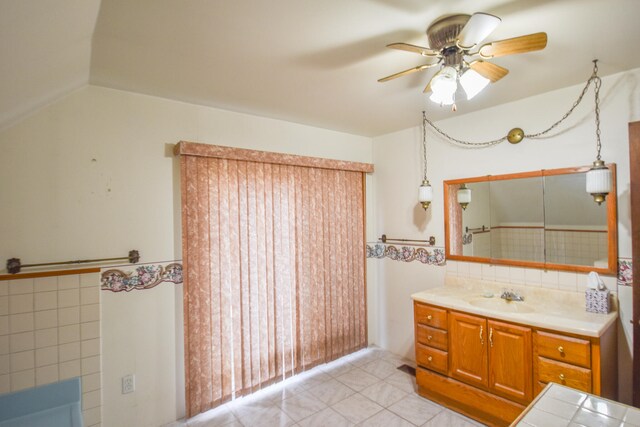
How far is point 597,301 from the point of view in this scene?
195cm

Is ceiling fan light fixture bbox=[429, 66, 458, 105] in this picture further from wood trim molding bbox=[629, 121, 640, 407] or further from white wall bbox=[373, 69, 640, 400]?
wood trim molding bbox=[629, 121, 640, 407]

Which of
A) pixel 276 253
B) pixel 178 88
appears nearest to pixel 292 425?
pixel 276 253

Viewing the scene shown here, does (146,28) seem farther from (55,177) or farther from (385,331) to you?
(385,331)

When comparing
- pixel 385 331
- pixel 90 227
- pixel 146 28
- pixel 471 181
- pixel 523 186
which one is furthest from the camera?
pixel 385 331

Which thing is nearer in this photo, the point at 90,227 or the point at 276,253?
the point at 90,227

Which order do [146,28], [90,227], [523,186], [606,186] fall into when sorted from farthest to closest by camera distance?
[523,186] < [90,227] < [606,186] < [146,28]

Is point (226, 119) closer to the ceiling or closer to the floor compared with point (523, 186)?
closer to the ceiling

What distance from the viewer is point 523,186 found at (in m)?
2.42

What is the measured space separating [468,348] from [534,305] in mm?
583

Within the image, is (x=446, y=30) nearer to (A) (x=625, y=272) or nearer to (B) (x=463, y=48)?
(B) (x=463, y=48)

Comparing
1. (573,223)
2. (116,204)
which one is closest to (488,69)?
(573,223)

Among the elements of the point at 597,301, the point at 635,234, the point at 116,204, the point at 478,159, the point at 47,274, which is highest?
the point at 478,159

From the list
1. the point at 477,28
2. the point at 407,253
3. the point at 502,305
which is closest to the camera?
the point at 477,28

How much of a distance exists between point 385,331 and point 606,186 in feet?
7.86
